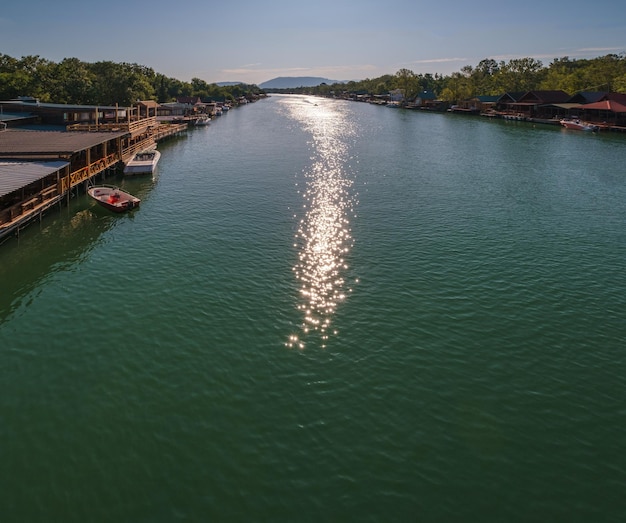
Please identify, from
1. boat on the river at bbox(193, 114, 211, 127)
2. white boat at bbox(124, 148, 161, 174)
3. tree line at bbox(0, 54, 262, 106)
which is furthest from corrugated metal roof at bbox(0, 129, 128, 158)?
boat on the river at bbox(193, 114, 211, 127)

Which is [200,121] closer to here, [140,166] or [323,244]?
[140,166]

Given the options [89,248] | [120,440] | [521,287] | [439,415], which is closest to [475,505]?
[439,415]

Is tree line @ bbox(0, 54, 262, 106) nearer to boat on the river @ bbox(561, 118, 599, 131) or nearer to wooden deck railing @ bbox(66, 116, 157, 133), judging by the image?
wooden deck railing @ bbox(66, 116, 157, 133)

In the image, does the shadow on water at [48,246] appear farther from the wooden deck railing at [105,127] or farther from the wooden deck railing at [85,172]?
the wooden deck railing at [105,127]

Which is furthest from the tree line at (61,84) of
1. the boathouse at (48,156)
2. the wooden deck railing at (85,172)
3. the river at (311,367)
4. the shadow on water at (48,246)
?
the river at (311,367)

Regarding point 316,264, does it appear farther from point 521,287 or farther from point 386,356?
point 521,287
